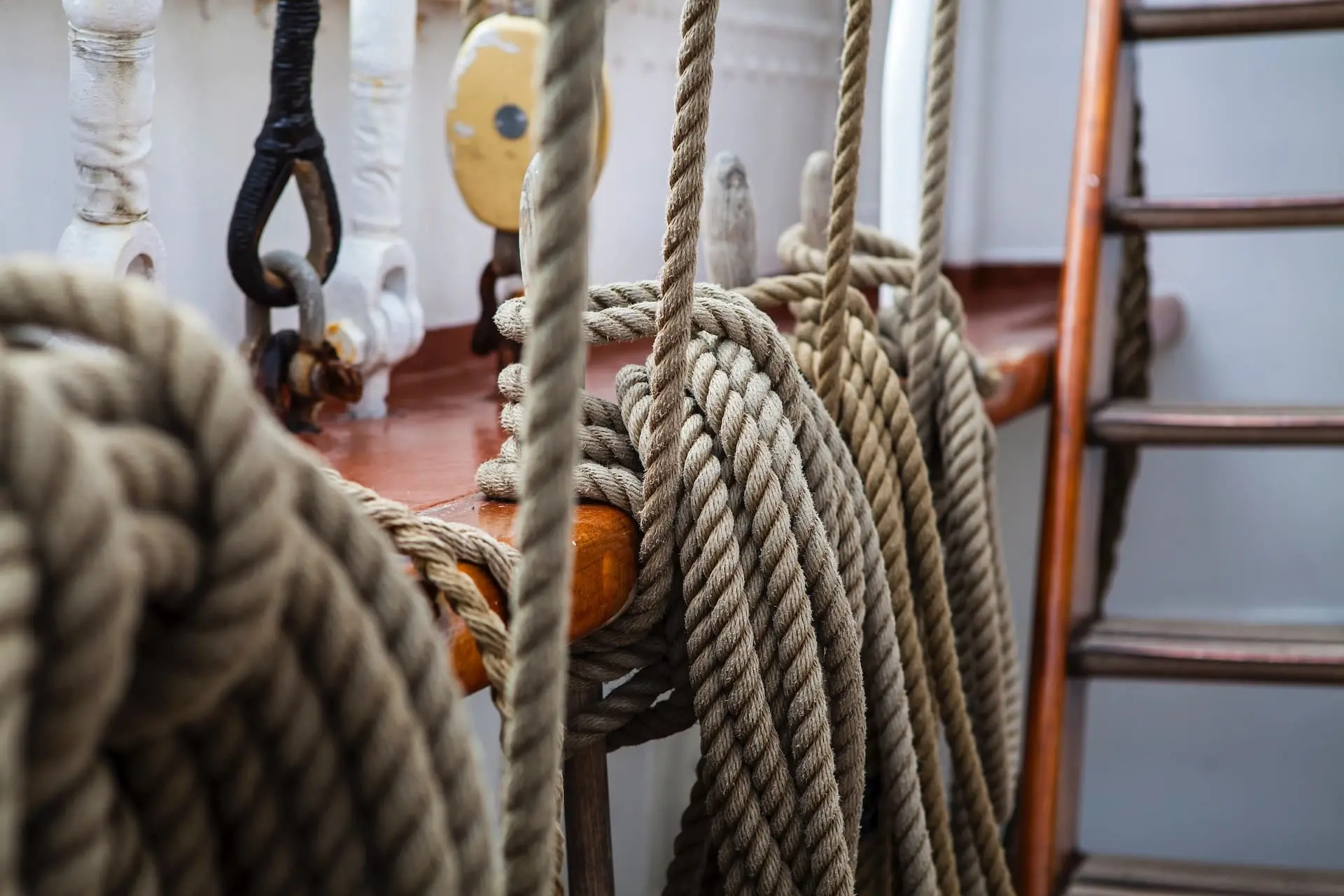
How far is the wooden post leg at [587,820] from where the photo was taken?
2.79 feet

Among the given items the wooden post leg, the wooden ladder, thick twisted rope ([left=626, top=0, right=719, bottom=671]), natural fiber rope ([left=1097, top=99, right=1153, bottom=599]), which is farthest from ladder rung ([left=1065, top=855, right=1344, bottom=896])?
thick twisted rope ([left=626, top=0, right=719, bottom=671])

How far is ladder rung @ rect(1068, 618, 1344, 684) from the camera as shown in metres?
1.21

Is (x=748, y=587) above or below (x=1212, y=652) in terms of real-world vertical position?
above

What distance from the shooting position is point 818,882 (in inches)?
29.0

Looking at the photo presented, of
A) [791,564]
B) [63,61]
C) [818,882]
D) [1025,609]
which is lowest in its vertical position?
[1025,609]

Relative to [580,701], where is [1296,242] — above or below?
above

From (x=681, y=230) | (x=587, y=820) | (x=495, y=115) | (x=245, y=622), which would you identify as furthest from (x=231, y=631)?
(x=495, y=115)

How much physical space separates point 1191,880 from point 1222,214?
65 cm

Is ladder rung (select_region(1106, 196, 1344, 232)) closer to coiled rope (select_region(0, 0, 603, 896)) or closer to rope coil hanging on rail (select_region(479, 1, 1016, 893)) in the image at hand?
rope coil hanging on rail (select_region(479, 1, 1016, 893))

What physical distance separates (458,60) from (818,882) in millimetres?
800

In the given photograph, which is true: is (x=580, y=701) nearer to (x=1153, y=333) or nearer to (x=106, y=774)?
(x=106, y=774)

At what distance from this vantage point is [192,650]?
0.32 metres

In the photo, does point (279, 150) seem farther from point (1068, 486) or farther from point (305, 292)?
point (1068, 486)

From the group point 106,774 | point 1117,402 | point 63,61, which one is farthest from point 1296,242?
point 106,774
